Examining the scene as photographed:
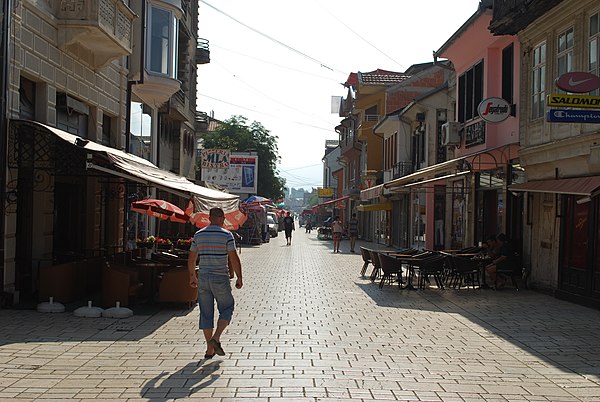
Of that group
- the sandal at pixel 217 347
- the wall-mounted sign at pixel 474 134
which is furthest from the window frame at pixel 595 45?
the sandal at pixel 217 347

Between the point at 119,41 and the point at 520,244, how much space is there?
10302 millimetres

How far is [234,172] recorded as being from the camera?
142ft

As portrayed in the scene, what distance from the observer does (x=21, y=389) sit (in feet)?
20.6

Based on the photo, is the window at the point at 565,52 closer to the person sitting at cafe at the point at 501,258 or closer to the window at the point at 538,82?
the window at the point at 538,82

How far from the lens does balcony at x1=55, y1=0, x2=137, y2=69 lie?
491 inches

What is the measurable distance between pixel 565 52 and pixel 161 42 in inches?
523

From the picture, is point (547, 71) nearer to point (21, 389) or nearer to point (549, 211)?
point (549, 211)

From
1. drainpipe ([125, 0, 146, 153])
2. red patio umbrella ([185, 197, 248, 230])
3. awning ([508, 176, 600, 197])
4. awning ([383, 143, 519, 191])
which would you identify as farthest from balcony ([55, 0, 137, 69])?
awning ([508, 176, 600, 197])

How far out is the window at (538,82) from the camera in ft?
48.7

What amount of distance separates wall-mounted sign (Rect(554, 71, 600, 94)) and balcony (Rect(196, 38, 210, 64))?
23.6 m

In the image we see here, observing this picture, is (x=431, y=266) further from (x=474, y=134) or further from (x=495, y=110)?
(x=474, y=134)

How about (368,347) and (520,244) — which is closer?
(368,347)

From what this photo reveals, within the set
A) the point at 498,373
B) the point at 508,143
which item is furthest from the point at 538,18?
the point at 498,373

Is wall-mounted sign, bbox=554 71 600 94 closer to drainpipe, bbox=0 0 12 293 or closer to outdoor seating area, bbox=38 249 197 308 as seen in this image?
outdoor seating area, bbox=38 249 197 308
